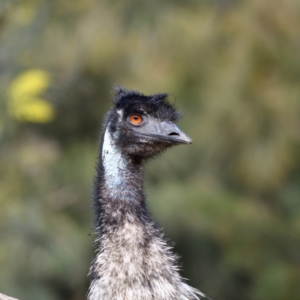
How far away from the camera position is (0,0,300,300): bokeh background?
1355cm

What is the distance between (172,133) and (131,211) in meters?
0.60

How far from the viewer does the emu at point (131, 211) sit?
6086 millimetres

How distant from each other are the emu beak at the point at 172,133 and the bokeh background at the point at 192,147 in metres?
6.25

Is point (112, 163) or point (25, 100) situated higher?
point (25, 100)

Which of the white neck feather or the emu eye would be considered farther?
the emu eye

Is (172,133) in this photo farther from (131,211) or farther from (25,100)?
(25,100)

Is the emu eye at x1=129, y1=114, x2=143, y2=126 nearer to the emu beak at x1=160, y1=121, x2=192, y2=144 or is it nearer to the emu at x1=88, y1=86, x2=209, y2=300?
the emu at x1=88, y1=86, x2=209, y2=300

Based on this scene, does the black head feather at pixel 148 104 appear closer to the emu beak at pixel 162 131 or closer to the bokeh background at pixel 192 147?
the emu beak at pixel 162 131

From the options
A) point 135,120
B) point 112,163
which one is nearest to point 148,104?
point 135,120

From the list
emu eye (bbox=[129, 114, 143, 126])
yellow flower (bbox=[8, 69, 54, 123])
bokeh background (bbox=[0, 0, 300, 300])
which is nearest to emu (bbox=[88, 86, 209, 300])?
emu eye (bbox=[129, 114, 143, 126])

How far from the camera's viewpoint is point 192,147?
15.9 m

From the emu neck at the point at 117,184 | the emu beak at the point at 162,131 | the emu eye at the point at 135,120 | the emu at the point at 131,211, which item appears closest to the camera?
the emu at the point at 131,211

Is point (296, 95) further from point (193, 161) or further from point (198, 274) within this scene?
point (198, 274)

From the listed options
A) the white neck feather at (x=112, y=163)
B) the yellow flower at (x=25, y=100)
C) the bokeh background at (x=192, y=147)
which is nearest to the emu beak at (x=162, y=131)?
the white neck feather at (x=112, y=163)
